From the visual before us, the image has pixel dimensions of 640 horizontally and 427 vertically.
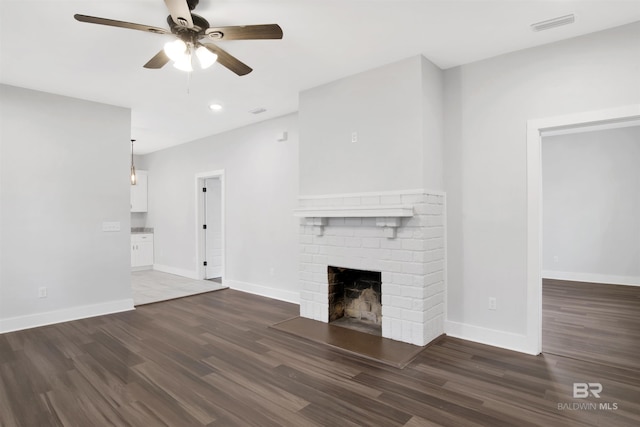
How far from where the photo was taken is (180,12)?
6.77 ft

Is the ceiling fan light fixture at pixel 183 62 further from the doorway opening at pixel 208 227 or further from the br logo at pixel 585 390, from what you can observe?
the doorway opening at pixel 208 227

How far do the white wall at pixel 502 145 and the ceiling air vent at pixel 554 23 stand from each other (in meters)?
0.34

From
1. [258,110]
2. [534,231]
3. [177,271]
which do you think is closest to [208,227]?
[177,271]

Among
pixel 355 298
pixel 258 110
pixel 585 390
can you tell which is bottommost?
pixel 585 390

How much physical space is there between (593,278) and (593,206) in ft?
4.19

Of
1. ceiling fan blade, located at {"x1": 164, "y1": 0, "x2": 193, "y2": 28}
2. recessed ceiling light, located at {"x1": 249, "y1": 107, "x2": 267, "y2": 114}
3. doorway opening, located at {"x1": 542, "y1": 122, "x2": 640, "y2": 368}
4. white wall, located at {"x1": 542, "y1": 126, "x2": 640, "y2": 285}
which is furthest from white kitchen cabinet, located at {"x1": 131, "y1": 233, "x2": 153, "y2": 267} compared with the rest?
white wall, located at {"x1": 542, "y1": 126, "x2": 640, "y2": 285}

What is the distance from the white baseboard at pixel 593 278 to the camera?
575 centimetres

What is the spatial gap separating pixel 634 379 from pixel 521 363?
2.43ft

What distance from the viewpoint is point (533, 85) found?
3137mm

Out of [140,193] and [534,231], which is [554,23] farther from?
[140,193]

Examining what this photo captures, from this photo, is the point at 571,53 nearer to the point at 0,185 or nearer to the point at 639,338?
the point at 639,338

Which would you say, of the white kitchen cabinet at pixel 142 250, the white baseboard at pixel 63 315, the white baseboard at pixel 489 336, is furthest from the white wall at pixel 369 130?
the white kitchen cabinet at pixel 142 250

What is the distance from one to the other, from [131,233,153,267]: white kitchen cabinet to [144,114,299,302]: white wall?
0.71 m

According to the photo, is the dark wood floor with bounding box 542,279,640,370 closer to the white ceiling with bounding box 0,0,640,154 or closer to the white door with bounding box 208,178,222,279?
the white ceiling with bounding box 0,0,640,154
